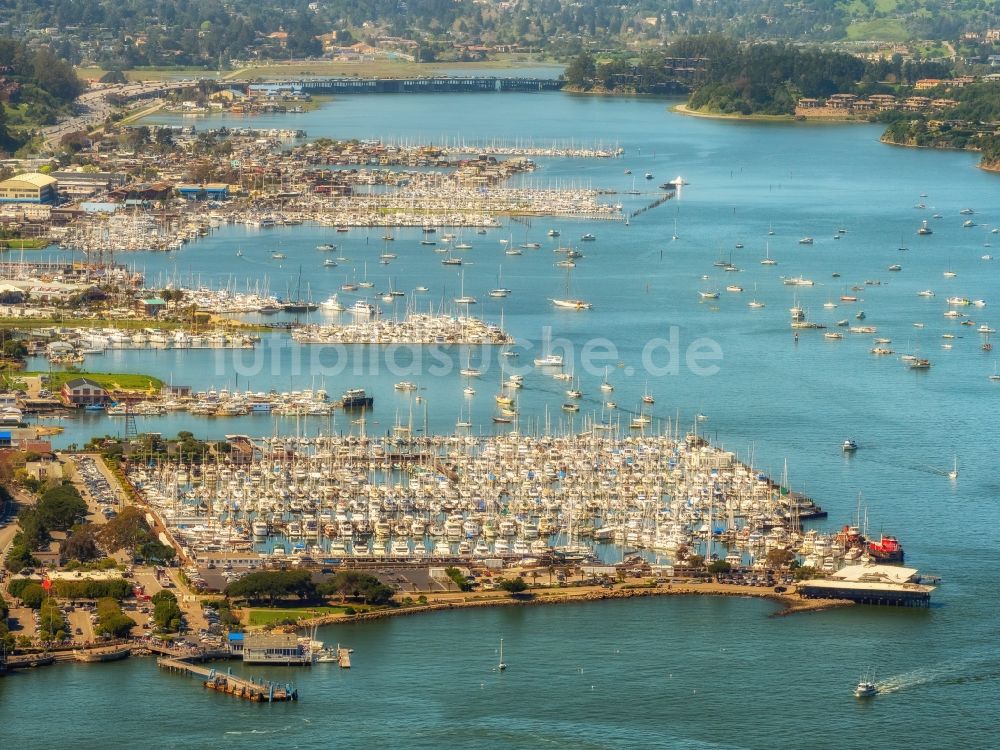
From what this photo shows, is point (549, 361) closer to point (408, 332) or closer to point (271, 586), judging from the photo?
point (408, 332)

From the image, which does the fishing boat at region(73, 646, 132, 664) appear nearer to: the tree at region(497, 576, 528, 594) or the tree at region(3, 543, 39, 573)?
the tree at region(3, 543, 39, 573)

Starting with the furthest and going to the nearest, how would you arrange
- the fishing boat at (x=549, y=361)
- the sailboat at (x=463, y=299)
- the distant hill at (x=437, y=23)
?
1. the distant hill at (x=437, y=23)
2. the sailboat at (x=463, y=299)
3. the fishing boat at (x=549, y=361)

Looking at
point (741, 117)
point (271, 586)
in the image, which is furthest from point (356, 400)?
point (741, 117)

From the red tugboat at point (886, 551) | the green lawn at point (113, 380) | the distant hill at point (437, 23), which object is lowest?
the red tugboat at point (886, 551)

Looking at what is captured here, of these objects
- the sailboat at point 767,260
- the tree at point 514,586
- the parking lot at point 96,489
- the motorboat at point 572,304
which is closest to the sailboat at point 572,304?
the motorboat at point 572,304

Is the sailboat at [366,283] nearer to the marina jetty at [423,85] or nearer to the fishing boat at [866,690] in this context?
the fishing boat at [866,690]

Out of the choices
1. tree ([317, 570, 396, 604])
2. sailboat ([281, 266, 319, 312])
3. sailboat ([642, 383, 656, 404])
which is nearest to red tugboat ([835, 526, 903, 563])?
tree ([317, 570, 396, 604])
